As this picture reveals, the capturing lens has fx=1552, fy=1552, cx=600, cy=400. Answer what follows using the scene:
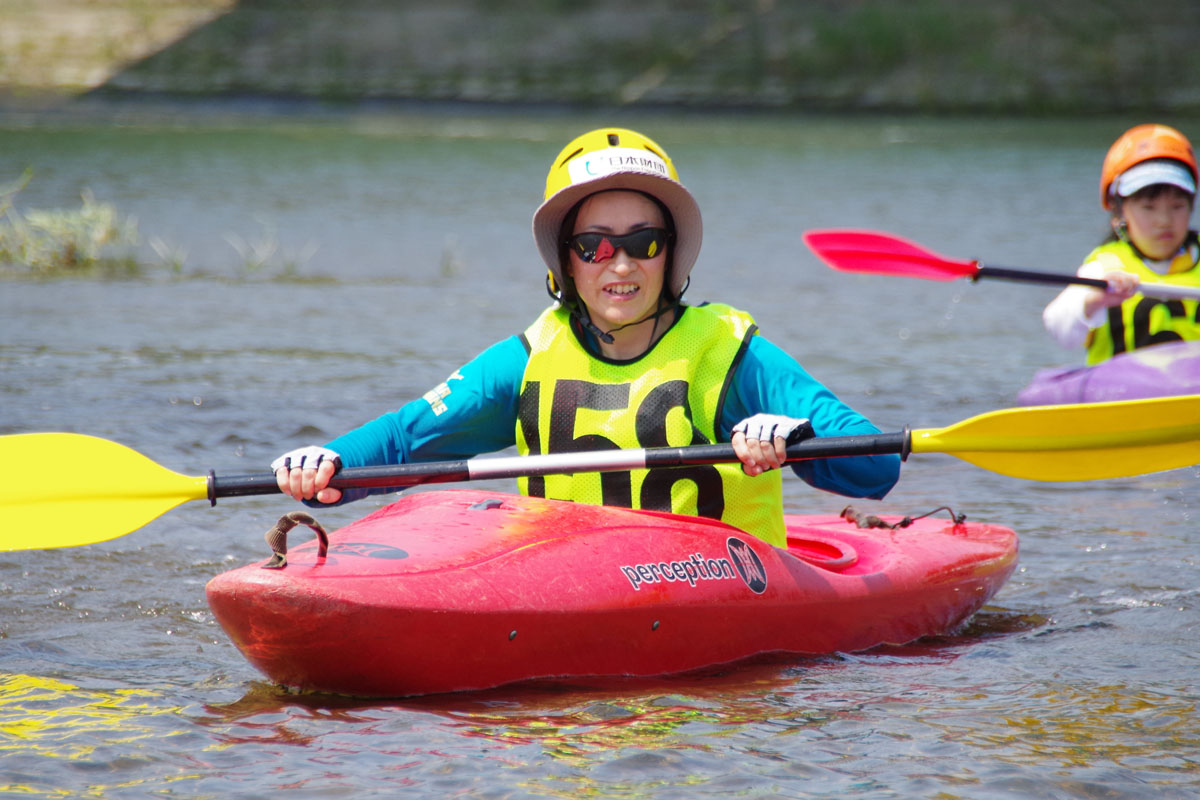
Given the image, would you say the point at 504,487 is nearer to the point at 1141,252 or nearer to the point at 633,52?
the point at 1141,252

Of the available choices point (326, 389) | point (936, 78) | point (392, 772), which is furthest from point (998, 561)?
point (936, 78)

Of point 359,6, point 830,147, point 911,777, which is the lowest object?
point 911,777

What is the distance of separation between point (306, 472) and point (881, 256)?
342 centimetres

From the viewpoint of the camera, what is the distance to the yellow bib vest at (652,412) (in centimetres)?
369

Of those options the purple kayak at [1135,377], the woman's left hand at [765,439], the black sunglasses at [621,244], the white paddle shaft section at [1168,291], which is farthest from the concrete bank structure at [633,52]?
the woman's left hand at [765,439]

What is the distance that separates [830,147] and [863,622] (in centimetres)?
2228

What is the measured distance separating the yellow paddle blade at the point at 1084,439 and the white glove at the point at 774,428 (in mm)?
485

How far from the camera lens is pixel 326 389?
7598mm

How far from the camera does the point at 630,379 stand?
3.73 meters

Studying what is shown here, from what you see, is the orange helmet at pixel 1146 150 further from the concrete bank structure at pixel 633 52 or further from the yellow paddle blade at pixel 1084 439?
the concrete bank structure at pixel 633 52

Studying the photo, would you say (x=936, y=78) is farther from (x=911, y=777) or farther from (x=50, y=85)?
(x=911, y=777)

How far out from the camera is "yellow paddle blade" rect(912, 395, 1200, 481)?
376cm

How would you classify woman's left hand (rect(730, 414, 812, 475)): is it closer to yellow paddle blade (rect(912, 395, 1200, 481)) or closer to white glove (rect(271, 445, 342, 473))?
yellow paddle blade (rect(912, 395, 1200, 481))

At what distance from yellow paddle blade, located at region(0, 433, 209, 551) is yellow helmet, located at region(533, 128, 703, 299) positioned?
109cm
